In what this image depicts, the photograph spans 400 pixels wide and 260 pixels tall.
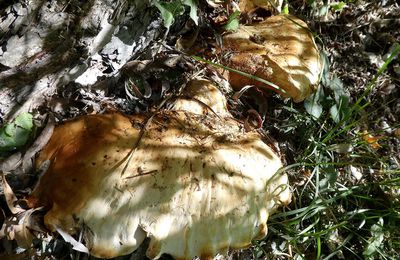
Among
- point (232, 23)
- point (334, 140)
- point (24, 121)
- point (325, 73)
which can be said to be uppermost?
point (24, 121)

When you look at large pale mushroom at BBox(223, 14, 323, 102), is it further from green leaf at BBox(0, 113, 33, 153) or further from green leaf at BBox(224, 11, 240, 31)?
green leaf at BBox(0, 113, 33, 153)

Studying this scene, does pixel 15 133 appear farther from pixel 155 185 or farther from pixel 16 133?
pixel 155 185

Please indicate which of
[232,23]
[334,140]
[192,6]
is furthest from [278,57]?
[334,140]

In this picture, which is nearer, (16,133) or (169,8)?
(16,133)

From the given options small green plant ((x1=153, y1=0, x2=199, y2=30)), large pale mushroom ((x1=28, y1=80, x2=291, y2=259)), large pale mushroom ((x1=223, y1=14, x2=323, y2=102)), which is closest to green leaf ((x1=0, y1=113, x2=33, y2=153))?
large pale mushroom ((x1=28, y1=80, x2=291, y2=259))

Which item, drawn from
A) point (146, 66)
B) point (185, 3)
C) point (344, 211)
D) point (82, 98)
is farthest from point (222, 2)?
point (344, 211)

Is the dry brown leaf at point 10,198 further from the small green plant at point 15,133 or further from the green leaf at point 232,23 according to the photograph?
the green leaf at point 232,23
